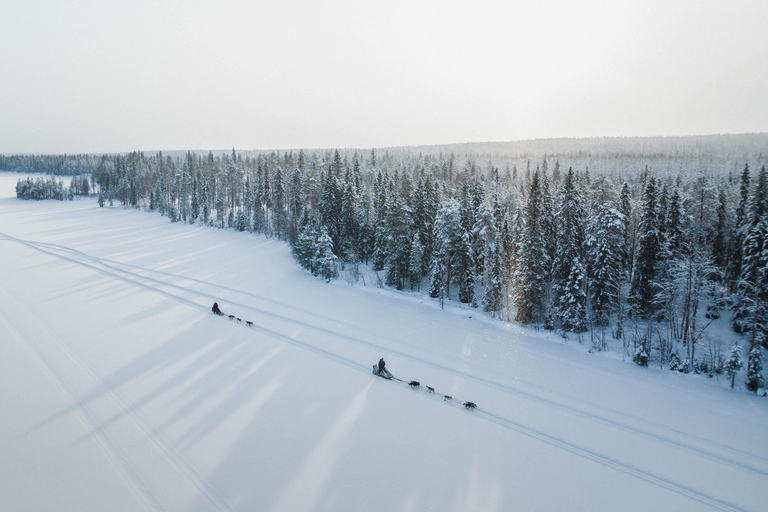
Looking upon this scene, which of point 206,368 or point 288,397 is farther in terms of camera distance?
point 206,368

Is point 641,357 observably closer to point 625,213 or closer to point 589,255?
point 589,255

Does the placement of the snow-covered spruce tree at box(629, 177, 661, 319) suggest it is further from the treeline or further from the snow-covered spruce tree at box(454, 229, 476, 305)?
the treeline

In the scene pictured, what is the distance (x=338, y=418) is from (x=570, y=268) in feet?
85.4

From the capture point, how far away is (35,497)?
1408 centimetres

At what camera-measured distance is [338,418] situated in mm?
19047

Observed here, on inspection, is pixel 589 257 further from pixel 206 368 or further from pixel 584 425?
pixel 206 368

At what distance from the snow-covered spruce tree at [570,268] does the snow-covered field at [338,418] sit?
11.1 ft

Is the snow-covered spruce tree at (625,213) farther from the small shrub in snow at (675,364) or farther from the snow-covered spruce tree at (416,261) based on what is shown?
the snow-covered spruce tree at (416,261)

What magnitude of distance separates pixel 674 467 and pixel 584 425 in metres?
3.80

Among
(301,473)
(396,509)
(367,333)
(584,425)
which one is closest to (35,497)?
→ (301,473)

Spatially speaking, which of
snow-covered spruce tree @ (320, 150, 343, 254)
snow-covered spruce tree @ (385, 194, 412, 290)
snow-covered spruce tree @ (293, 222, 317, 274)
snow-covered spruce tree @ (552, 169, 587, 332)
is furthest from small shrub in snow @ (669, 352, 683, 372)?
snow-covered spruce tree @ (320, 150, 343, 254)

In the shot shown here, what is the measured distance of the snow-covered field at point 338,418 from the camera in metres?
14.6

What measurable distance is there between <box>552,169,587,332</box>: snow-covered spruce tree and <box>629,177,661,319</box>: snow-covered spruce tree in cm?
583

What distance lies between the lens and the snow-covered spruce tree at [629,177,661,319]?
115 ft
